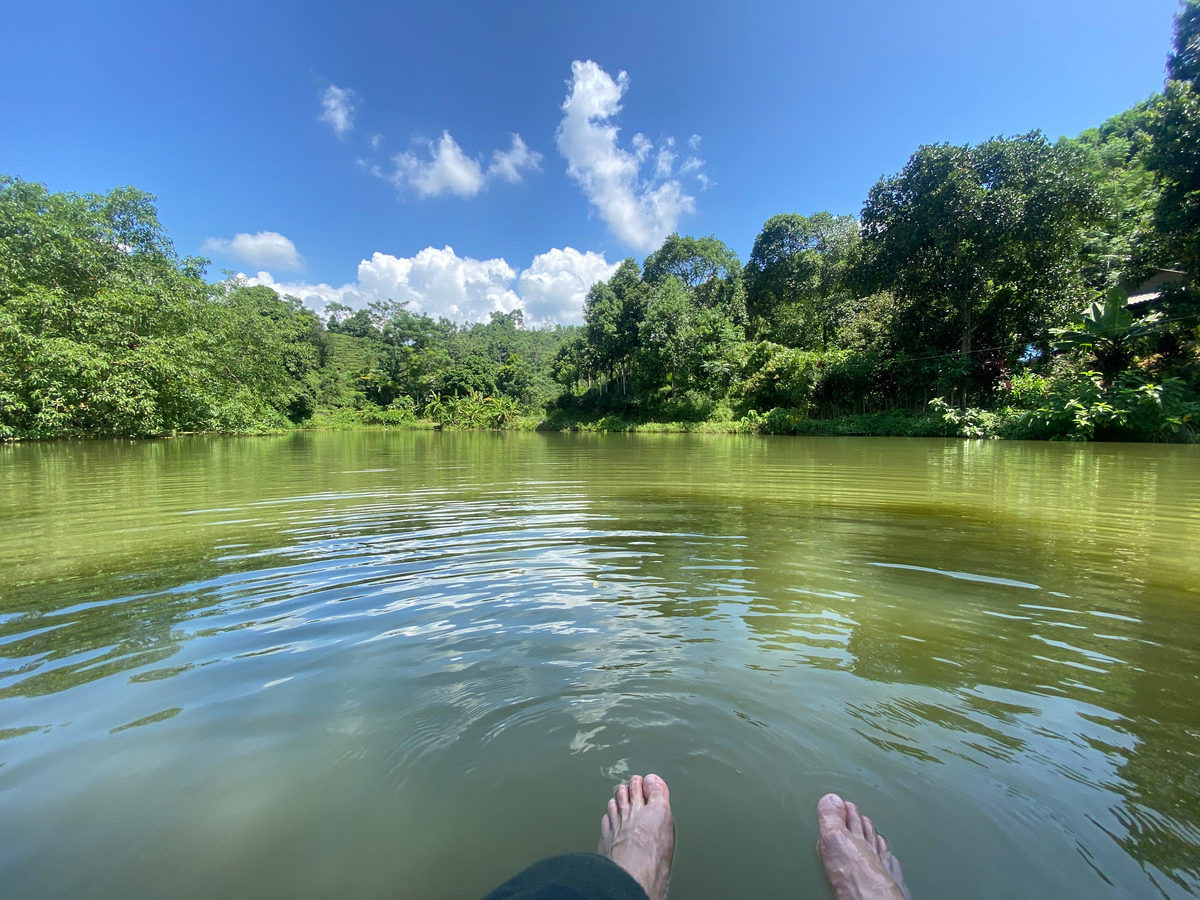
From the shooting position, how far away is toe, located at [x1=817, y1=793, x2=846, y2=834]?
4.36ft

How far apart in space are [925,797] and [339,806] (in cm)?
165

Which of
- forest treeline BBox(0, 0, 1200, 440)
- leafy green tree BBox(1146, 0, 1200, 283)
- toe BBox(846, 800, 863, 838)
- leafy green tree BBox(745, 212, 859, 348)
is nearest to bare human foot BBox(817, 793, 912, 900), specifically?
toe BBox(846, 800, 863, 838)

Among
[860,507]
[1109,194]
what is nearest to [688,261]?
[1109,194]

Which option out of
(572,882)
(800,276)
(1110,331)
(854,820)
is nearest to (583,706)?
(572,882)

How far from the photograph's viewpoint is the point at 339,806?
1391mm

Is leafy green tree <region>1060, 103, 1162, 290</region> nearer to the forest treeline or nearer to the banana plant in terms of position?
the forest treeline

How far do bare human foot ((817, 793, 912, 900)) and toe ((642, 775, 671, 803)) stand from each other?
411 mm

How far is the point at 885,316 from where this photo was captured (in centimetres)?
2478

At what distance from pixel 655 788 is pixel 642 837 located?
24cm

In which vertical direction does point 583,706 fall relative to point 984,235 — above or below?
below

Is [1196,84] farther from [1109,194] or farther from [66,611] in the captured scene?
[66,611]

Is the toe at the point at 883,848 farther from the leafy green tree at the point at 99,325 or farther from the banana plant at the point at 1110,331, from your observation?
the leafy green tree at the point at 99,325


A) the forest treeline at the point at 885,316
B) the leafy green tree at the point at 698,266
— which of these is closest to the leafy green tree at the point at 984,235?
the forest treeline at the point at 885,316

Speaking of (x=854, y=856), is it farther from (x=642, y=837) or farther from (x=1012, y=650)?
(x=1012, y=650)
